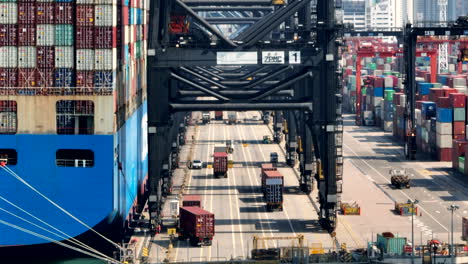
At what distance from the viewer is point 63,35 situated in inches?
2662

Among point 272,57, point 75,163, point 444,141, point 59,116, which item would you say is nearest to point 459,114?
point 444,141

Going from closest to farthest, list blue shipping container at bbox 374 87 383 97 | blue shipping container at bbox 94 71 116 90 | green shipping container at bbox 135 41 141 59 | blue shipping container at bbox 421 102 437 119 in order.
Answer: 1. blue shipping container at bbox 94 71 116 90
2. green shipping container at bbox 135 41 141 59
3. blue shipping container at bbox 421 102 437 119
4. blue shipping container at bbox 374 87 383 97

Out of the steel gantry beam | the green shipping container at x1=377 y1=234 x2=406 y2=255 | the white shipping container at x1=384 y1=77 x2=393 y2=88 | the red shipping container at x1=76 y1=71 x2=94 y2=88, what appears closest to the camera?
the green shipping container at x1=377 y1=234 x2=406 y2=255

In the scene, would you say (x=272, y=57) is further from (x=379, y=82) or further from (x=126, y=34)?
(x=379, y=82)

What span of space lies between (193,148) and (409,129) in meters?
25.8

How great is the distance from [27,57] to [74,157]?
6.71m

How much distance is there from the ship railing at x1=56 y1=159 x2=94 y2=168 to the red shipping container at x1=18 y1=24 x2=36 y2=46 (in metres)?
7.32

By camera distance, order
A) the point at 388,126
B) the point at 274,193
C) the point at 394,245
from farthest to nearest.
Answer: the point at 388,126, the point at 274,193, the point at 394,245

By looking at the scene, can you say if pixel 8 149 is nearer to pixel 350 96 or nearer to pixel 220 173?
pixel 220 173

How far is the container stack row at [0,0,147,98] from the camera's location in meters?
67.4

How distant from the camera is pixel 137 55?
3538 inches

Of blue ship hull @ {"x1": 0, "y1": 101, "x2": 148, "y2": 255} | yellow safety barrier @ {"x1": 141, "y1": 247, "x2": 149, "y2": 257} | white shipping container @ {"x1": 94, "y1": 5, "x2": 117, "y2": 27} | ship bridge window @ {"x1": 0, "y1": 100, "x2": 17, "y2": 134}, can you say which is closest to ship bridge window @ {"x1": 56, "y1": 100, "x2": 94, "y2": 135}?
blue ship hull @ {"x1": 0, "y1": 101, "x2": 148, "y2": 255}

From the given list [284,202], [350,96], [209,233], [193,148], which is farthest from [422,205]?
[350,96]

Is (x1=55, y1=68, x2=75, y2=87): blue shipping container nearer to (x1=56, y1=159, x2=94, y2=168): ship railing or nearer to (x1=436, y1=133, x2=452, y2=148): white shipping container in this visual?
(x1=56, y1=159, x2=94, y2=168): ship railing
